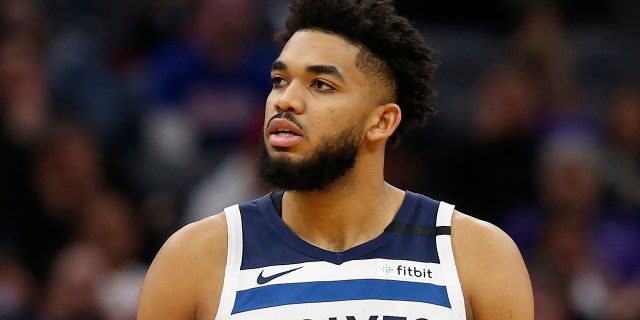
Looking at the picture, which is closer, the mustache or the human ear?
the mustache

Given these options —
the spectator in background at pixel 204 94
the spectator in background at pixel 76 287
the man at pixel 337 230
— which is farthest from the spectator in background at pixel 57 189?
the man at pixel 337 230

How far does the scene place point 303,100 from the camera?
15.4 ft

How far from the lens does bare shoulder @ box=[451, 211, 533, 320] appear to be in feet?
15.4

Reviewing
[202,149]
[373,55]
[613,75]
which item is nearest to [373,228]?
[373,55]

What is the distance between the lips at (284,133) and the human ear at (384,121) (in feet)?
1.05

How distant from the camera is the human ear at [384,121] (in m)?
4.84

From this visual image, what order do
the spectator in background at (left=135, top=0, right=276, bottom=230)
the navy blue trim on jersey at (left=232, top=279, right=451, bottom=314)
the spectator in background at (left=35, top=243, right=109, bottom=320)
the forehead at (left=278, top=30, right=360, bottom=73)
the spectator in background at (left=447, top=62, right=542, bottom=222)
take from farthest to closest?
the spectator in background at (left=135, top=0, right=276, bottom=230), the spectator in background at (left=447, top=62, right=542, bottom=222), the spectator in background at (left=35, top=243, right=109, bottom=320), the forehead at (left=278, top=30, right=360, bottom=73), the navy blue trim on jersey at (left=232, top=279, right=451, bottom=314)

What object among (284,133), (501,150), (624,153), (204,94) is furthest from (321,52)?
(624,153)

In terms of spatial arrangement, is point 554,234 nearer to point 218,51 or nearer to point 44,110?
point 218,51

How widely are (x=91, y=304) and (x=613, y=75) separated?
5085 mm

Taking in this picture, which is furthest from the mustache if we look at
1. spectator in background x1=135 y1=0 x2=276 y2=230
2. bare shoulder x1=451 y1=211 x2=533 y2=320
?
spectator in background x1=135 y1=0 x2=276 y2=230

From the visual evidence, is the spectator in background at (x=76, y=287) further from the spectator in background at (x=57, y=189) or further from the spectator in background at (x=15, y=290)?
the spectator in background at (x=57, y=189)

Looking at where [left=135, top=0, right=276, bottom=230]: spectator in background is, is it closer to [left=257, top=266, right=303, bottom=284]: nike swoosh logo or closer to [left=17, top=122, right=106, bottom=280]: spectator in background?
[left=17, top=122, right=106, bottom=280]: spectator in background

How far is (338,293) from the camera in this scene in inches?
182
